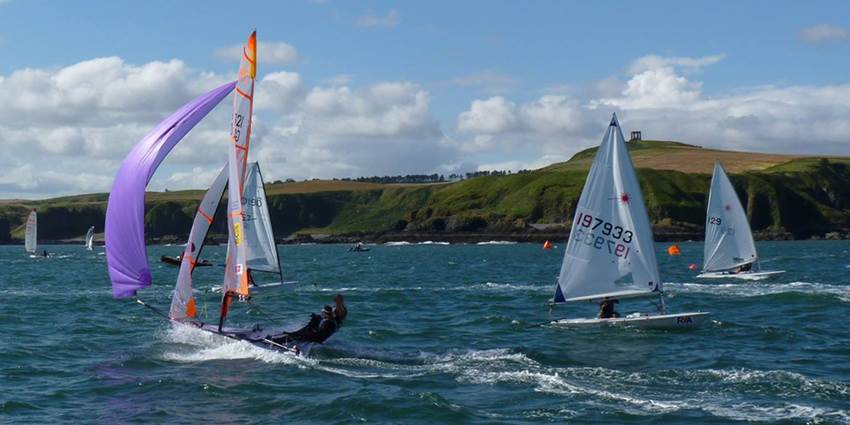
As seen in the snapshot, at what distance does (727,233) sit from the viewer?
6128cm

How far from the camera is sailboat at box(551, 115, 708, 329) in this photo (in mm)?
35812

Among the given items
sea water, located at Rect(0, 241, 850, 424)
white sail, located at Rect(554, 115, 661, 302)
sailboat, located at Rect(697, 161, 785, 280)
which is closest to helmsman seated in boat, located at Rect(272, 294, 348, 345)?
sea water, located at Rect(0, 241, 850, 424)

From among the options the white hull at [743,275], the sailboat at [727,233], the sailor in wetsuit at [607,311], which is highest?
the sailboat at [727,233]

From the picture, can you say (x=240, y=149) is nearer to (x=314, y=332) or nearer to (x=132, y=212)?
(x=132, y=212)

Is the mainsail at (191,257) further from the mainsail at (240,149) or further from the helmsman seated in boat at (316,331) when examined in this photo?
the helmsman seated in boat at (316,331)

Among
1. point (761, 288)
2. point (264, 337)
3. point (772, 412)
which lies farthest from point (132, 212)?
point (761, 288)

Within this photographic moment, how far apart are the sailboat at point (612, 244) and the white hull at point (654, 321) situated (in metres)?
0.03

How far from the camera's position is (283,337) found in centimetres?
2981

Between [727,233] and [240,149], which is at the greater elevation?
[240,149]

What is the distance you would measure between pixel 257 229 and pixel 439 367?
28515 millimetres

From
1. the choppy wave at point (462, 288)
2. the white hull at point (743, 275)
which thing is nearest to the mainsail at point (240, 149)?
the choppy wave at point (462, 288)

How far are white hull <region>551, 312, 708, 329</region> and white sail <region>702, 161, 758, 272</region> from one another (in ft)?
86.1

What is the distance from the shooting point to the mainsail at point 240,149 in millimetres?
27000

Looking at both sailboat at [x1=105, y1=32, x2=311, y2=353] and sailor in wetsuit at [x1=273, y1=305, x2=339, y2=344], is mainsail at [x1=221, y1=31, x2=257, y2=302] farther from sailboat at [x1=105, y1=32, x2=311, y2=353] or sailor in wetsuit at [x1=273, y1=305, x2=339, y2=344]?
sailor in wetsuit at [x1=273, y1=305, x2=339, y2=344]
